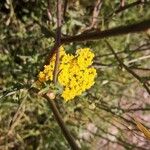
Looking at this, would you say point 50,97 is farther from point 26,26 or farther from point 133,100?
point 133,100

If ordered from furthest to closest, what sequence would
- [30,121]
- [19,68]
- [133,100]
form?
1. [133,100]
2. [30,121]
3. [19,68]

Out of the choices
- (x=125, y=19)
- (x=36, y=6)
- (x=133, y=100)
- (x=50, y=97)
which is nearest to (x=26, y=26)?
(x=36, y=6)

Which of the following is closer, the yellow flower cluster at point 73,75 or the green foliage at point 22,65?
the yellow flower cluster at point 73,75

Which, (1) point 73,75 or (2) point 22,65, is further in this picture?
(2) point 22,65

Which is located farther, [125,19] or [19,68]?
[125,19]

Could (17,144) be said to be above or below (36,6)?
below

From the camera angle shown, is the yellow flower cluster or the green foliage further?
the green foliage

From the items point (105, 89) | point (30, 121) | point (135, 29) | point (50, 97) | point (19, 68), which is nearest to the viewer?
point (135, 29)

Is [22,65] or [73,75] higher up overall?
[22,65]
